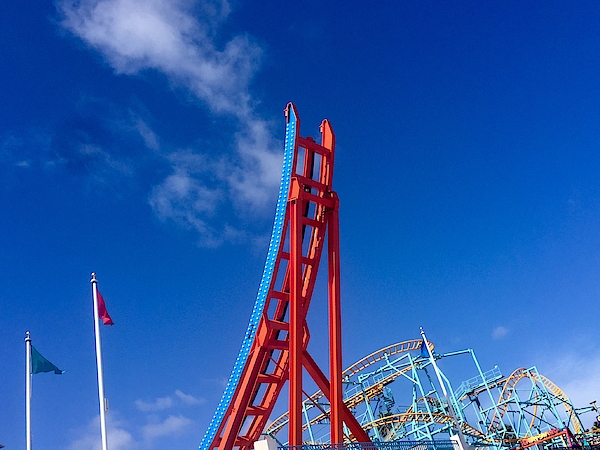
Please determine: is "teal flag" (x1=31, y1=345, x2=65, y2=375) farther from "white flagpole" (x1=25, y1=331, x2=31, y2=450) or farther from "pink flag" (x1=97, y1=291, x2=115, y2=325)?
"pink flag" (x1=97, y1=291, x2=115, y2=325)

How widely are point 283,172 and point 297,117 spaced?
4.54 feet

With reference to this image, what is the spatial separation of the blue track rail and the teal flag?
13.9 ft

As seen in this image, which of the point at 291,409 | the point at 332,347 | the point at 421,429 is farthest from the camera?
the point at 421,429

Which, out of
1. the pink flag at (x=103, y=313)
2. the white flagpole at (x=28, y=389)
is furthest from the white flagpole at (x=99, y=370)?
the white flagpole at (x=28, y=389)

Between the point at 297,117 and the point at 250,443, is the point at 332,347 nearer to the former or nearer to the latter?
the point at 250,443

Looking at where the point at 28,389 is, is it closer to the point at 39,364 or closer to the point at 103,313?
the point at 39,364

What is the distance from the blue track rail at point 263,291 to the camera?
13219mm

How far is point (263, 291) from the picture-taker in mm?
13391

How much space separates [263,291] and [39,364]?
19.5 ft

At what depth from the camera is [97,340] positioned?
1184 centimetres

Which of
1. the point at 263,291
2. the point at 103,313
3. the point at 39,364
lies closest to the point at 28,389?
the point at 39,364

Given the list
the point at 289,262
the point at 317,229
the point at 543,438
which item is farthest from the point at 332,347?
the point at 543,438

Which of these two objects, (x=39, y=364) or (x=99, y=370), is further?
(x=39, y=364)

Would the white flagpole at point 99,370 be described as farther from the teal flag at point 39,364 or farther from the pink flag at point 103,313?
the teal flag at point 39,364
